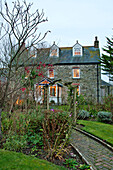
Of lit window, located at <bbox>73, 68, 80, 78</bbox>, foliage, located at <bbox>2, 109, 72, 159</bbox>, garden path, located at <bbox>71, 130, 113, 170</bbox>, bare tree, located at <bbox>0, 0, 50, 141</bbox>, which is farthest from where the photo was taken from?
lit window, located at <bbox>73, 68, 80, 78</bbox>

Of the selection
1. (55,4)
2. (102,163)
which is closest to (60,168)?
(102,163)

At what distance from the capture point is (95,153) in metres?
3.92

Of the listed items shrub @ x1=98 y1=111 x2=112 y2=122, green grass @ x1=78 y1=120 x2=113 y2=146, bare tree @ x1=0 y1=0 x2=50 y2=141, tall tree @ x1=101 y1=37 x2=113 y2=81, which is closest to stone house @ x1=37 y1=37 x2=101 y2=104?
tall tree @ x1=101 y1=37 x2=113 y2=81

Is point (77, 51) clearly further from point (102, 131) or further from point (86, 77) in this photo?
point (102, 131)

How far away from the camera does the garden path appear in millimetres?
3272

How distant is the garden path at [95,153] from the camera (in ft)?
10.7

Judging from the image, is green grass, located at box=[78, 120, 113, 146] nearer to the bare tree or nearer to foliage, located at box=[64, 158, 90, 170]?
foliage, located at box=[64, 158, 90, 170]

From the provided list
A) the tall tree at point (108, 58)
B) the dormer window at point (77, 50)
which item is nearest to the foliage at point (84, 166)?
the tall tree at point (108, 58)

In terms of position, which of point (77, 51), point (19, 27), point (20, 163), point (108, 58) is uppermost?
point (77, 51)

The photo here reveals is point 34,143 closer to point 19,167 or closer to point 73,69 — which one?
point 19,167

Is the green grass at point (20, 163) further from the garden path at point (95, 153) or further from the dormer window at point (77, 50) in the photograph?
the dormer window at point (77, 50)

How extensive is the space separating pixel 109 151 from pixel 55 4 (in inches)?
214

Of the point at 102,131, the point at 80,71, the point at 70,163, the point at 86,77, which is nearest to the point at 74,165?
the point at 70,163

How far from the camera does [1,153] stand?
119 inches
